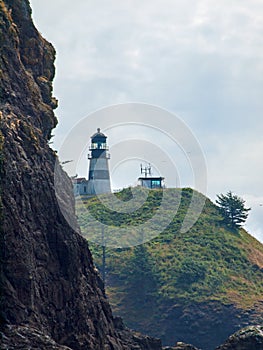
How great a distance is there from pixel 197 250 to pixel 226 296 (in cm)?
1992

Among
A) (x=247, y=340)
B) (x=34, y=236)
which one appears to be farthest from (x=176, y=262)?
(x=34, y=236)

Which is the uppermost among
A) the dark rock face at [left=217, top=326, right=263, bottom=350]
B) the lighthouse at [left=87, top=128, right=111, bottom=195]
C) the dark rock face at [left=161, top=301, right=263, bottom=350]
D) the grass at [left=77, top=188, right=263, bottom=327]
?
the lighthouse at [left=87, top=128, right=111, bottom=195]

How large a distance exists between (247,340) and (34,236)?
2406 cm

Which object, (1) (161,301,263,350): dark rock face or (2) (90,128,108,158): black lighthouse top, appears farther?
(2) (90,128,108,158): black lighthouse top

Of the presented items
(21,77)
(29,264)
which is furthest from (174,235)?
(29,264)

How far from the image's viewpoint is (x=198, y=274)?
14838 cm

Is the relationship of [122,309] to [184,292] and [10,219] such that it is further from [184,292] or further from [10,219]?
[10,219]

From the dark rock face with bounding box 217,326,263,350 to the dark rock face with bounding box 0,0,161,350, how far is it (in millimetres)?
8847

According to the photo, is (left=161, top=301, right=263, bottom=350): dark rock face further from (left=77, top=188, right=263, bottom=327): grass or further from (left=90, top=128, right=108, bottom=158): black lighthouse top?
(left=90, top=128, right=108, bottom=158): black lighthouse top

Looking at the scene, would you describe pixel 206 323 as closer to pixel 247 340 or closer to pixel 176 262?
pixel 176 262

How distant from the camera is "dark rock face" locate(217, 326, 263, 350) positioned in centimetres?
7619

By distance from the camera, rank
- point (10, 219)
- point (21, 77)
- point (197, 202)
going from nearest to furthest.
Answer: point (10, 219) < point (21, 77) < point (197, 202)

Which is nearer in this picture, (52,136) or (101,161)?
(52,136)

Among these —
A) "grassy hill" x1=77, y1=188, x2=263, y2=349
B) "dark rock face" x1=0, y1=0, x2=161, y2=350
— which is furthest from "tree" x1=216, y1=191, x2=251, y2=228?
"dark rock face" x1=0, y1=0, x2=161, y2=350
